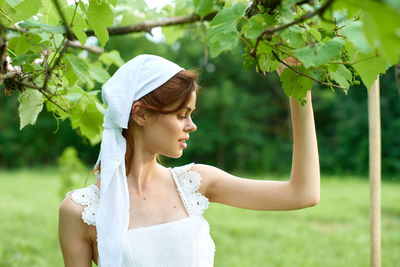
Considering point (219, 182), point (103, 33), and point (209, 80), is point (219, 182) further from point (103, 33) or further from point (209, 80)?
point (209, 80)

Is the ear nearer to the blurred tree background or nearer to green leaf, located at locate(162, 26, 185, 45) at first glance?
green leaf, located at locate(162, 26, 185, 45)

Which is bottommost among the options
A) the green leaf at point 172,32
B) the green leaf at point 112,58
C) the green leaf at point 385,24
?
the green leaf at point 385,24

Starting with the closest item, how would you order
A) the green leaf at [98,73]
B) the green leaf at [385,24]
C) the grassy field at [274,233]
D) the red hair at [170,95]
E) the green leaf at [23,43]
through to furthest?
the green leaf at [385,24], the green leaf at [23,43], the red hair at [170,95], the green leaf at [98,73], the grassy field at [274,233]

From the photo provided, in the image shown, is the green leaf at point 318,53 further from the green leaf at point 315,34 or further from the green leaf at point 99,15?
the green leaf at point 99,15

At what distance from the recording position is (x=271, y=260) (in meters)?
5.19

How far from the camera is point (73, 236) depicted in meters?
1.36

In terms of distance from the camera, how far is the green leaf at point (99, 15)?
1.05 meters

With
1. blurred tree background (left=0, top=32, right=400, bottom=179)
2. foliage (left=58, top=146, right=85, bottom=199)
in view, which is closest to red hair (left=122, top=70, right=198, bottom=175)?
foliage (left=58, top=146, right=85, bottom=199)

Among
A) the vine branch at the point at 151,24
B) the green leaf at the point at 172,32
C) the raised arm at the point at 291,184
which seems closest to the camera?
the raised arm at the point at 291,184

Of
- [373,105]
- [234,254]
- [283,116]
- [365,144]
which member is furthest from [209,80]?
[373,105]

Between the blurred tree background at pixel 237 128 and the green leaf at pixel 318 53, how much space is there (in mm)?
14303

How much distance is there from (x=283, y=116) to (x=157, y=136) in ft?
57.1

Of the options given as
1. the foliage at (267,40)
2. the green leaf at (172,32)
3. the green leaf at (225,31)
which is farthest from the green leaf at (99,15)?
the green leaf at (172,32)

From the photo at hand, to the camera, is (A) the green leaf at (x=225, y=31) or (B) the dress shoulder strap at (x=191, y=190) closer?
(A) the green leaf at (x=225, y=31)
